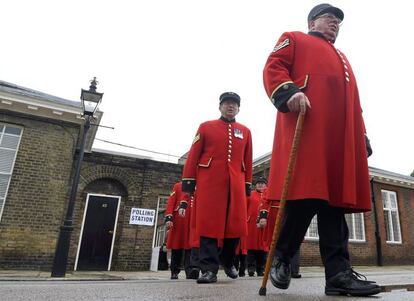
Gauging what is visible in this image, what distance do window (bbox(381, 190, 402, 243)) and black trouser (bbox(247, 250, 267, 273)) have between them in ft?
39.6

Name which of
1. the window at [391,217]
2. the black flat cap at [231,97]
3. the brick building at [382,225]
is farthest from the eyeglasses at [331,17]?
the window at [391,217]

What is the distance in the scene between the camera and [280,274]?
231 cm

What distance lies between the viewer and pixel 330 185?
223cm

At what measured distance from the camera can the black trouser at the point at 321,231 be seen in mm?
2229

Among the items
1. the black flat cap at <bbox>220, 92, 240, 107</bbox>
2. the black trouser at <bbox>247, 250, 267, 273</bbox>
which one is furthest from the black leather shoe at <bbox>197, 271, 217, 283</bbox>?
the black trouser at <bbox>247, 250, 267, 273</bbox>

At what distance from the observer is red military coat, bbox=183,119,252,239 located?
364 centimetres

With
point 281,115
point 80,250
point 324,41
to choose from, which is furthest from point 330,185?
point 80,250

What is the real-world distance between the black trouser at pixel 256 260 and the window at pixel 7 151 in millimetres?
7428

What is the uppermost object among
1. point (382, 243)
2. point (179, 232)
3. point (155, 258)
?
point (382, 243)

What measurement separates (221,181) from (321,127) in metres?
1.66

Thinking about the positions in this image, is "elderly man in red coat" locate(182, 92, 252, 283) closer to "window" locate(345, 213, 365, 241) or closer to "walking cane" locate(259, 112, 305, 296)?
"walking cane" locate(259, 112, 305, 296)

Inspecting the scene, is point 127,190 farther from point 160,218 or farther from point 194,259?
point 194,259

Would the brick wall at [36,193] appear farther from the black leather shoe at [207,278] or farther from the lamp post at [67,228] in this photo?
the black leather shoe at [207,278]

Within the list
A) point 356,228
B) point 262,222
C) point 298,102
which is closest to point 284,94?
point 298,102
